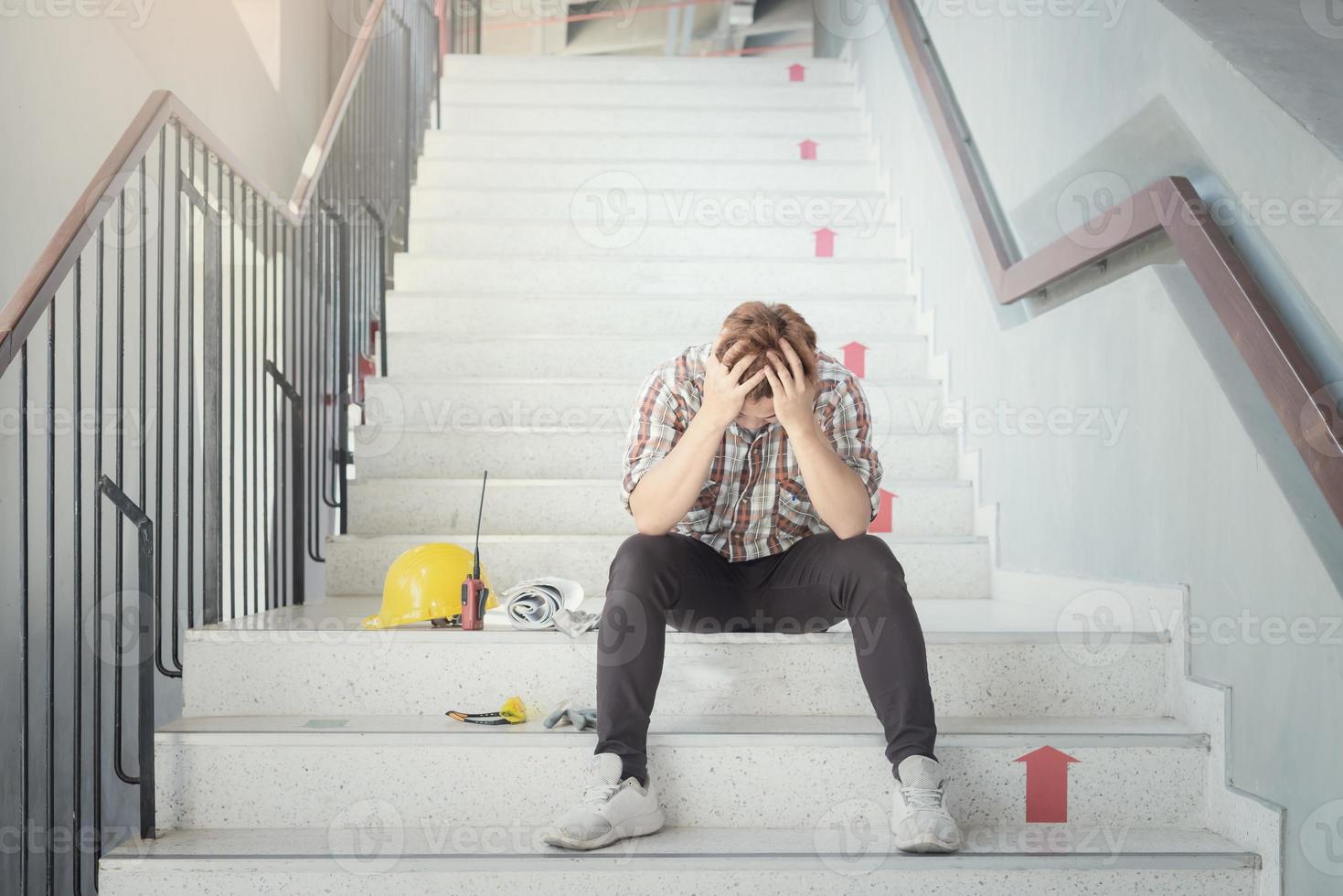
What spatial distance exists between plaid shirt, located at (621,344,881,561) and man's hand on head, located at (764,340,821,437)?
0.50 feet

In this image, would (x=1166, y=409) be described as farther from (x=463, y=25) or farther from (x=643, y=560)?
(x=463, y=25)

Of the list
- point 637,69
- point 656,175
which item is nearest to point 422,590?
point 656,175

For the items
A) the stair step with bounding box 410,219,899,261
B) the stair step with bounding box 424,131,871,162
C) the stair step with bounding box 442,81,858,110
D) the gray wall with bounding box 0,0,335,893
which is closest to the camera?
the gray wall with bounding box 0,0,335,893

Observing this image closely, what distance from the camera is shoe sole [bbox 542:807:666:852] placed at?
155 cm

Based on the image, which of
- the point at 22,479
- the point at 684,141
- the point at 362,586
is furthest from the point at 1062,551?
the point at 684,141

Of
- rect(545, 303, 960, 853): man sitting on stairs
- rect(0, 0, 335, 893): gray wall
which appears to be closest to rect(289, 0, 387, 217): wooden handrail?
rect(0, 0, 335, 893): gray wall

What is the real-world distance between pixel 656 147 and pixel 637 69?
86 cm

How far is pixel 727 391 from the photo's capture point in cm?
172

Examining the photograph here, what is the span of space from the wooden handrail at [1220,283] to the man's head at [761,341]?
0.55m

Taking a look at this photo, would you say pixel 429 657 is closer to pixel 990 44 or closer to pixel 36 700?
pixel 36 700

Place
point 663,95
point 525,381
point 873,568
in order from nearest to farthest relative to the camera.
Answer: point 873,568
point 525,381
point 663,95

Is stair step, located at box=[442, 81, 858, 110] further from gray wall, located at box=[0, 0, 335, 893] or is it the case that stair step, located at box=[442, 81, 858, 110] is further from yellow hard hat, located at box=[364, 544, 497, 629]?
yellow hard hat, located at box=[364, 544, 497, 629]

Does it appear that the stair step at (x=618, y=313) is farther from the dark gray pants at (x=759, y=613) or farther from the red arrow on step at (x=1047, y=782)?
the red arrow on step at (x=1047, y=782)

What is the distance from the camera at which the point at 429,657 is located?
1879 millimetres
